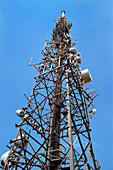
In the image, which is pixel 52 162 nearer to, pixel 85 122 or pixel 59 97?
pixel 85 122

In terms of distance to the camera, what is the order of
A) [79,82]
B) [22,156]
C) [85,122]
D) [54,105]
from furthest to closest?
[79,82] → [54,105] → [85,122] → [22,156]

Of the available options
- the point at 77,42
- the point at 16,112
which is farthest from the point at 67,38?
the point at 16,112

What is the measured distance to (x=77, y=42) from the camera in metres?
17.5

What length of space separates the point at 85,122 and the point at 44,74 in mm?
4650

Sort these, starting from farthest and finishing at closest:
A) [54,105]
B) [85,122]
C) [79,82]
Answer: [79,82], [54,105], [85,122]

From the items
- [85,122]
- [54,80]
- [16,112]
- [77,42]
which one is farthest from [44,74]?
[77,42]

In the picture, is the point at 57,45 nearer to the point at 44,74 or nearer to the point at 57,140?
the point at 44,74

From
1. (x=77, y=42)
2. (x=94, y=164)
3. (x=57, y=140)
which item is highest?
(x=77, y=42)

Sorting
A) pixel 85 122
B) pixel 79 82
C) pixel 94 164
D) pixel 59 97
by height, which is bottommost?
pixel 94 164

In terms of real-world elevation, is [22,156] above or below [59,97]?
below

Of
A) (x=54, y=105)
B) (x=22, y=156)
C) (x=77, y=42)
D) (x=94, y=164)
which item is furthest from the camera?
(x=77, y=42)

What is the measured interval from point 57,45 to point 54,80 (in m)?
4.77

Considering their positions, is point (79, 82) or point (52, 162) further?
point (79, 82)

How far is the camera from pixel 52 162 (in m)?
9.94
